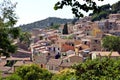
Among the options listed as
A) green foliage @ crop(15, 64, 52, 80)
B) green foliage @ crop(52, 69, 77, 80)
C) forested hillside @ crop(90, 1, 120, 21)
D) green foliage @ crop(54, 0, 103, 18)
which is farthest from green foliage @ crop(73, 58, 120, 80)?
forested hillside @ crop(90, 1, 120, 21)

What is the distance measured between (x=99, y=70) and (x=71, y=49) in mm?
52124

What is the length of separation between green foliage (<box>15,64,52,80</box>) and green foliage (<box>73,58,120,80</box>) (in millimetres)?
19706

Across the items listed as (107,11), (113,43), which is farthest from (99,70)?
(107,11)

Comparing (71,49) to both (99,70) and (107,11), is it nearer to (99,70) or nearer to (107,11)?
(107,11)

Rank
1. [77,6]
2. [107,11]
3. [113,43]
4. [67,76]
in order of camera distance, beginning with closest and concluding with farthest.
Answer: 1. [77,6]
2. [67,76]
3. [113,43]
4. [107,11]

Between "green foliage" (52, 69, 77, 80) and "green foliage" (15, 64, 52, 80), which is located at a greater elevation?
"green foliage" (52, 69, 77, 80)

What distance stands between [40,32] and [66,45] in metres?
33.1

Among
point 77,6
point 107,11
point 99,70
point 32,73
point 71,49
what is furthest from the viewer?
point 107,11

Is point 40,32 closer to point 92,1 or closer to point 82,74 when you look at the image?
point 82,74

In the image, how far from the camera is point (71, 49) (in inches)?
2552

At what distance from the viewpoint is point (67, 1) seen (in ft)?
16.5

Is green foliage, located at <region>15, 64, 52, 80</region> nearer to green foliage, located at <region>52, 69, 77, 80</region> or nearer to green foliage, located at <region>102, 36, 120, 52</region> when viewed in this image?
green foliage, located at <region>52, 69, 77, 80</region>

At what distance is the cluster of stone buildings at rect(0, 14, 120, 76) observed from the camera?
49181mm

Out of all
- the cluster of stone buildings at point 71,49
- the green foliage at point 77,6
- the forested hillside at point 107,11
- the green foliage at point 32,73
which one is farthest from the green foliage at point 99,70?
the forested hillside at point 107,11
